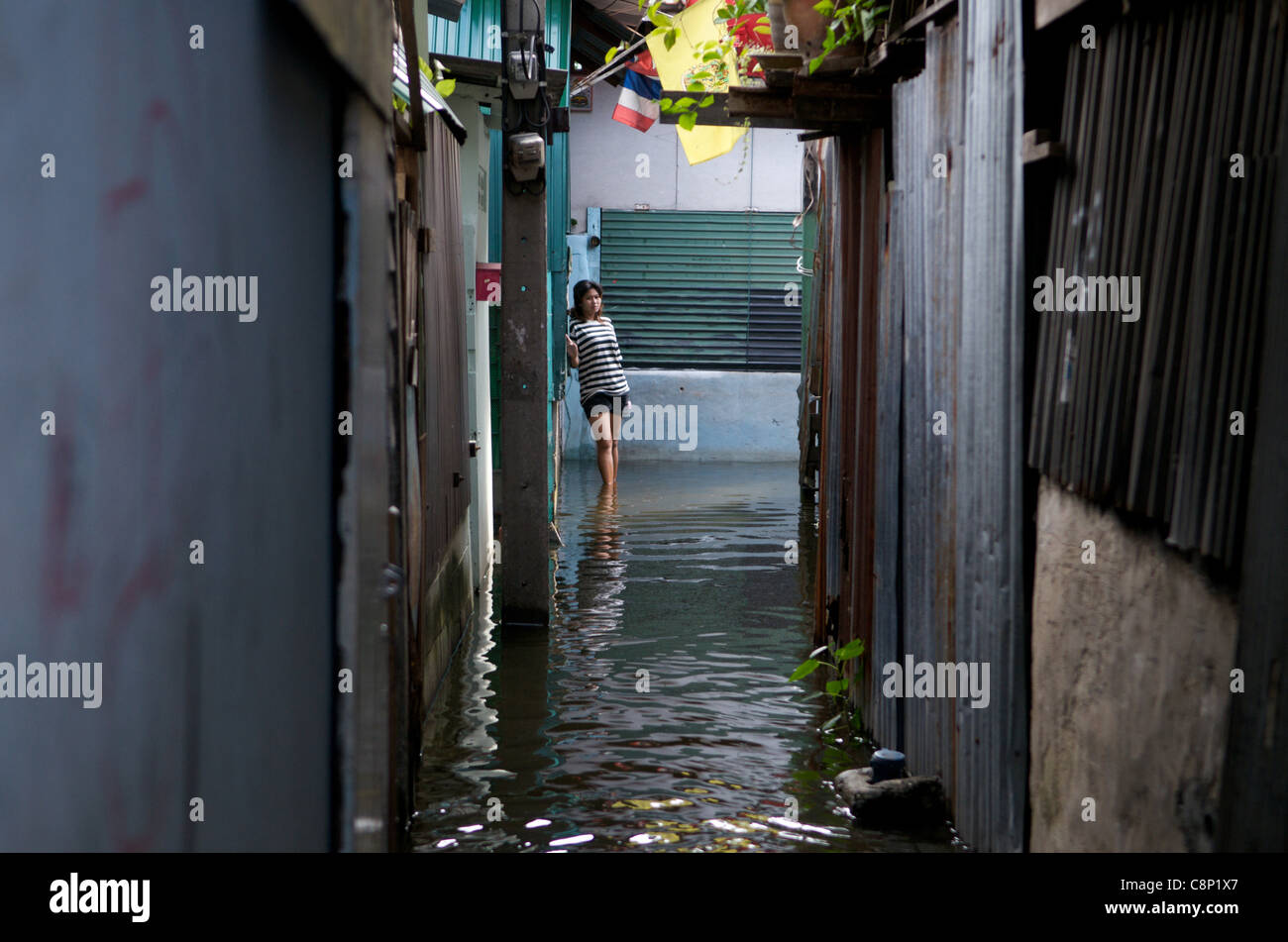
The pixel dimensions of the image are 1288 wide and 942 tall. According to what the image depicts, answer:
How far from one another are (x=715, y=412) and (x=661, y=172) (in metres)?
3.64

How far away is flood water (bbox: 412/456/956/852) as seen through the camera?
4418mm

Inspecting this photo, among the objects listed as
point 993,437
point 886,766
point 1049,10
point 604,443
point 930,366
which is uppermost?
point 1049,10

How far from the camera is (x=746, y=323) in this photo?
60.8 feet

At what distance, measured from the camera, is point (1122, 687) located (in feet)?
10.0

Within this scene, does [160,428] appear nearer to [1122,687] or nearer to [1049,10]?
[1122,687]

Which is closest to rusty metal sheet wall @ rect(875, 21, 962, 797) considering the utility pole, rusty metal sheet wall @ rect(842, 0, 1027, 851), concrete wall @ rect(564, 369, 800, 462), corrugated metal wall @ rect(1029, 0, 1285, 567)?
rusty metal sheet wall @ rect(842, 0, 1027, 851)

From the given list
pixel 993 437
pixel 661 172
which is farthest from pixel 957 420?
pixel 661 172

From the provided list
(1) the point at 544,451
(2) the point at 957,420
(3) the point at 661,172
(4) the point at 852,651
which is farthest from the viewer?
(3) the point at 661,172

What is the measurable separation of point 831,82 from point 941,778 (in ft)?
10.1

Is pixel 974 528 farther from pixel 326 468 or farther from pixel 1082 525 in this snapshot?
pixel 326 468

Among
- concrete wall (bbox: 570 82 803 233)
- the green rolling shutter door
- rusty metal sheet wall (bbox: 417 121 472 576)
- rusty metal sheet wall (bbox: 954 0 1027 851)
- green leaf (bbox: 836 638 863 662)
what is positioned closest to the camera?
rusty metal sheet wall (bbox: 954 0 1027 851)

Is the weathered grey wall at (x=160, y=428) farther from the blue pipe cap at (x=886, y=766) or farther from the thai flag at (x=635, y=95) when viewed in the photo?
the thai flag at (x=635, y=95)

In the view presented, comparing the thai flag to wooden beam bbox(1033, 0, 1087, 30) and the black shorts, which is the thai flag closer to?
the black shorts

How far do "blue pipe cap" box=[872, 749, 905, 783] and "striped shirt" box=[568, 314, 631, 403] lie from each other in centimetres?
910
